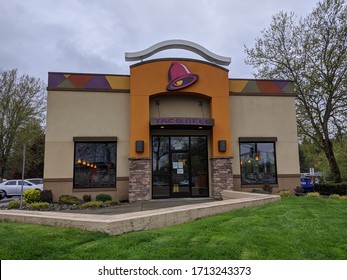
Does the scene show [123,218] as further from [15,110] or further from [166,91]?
[15,110]

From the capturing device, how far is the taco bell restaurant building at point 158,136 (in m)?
13.3

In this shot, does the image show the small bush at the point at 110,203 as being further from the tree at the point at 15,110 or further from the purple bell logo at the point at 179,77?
the tree at the point at 15,110

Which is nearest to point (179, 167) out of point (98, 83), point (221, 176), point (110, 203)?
point (221, 176)

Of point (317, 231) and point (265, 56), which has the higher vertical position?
point (265, 56)

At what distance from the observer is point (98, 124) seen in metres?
13.8

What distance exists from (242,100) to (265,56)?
233 inches

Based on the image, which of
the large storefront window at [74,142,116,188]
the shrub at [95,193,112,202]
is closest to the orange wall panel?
the large storefront window at [74,142,116,188]

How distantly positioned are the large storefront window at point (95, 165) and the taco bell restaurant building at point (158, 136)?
0.05 metres

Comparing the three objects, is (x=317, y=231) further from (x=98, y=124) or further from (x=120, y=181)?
(x=98, y=124)

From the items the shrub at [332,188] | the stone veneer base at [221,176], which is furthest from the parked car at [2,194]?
the shrub at [332,188]

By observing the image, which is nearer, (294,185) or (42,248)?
(42,248)

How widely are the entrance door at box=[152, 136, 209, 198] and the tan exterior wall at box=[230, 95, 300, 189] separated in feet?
6.53

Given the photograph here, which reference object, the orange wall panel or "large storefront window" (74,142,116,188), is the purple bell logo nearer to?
the orange wall panel

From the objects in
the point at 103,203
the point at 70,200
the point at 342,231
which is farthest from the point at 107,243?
the point at 70,200
